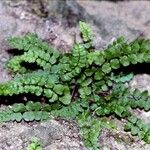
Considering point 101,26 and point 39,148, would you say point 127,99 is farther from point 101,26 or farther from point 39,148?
point 101,26

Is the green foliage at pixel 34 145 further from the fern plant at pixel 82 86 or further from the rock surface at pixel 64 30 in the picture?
the fern plant at pixel 82 86

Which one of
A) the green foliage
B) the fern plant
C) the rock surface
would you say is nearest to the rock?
the rock surface

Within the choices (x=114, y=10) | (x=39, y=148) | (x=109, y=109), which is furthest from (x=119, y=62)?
(x=114, y=10)

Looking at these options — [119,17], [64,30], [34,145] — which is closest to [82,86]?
[34,145]

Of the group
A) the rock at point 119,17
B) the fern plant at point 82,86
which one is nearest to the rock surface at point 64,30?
the rock at point 119,17

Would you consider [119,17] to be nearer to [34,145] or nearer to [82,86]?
[82,86]
